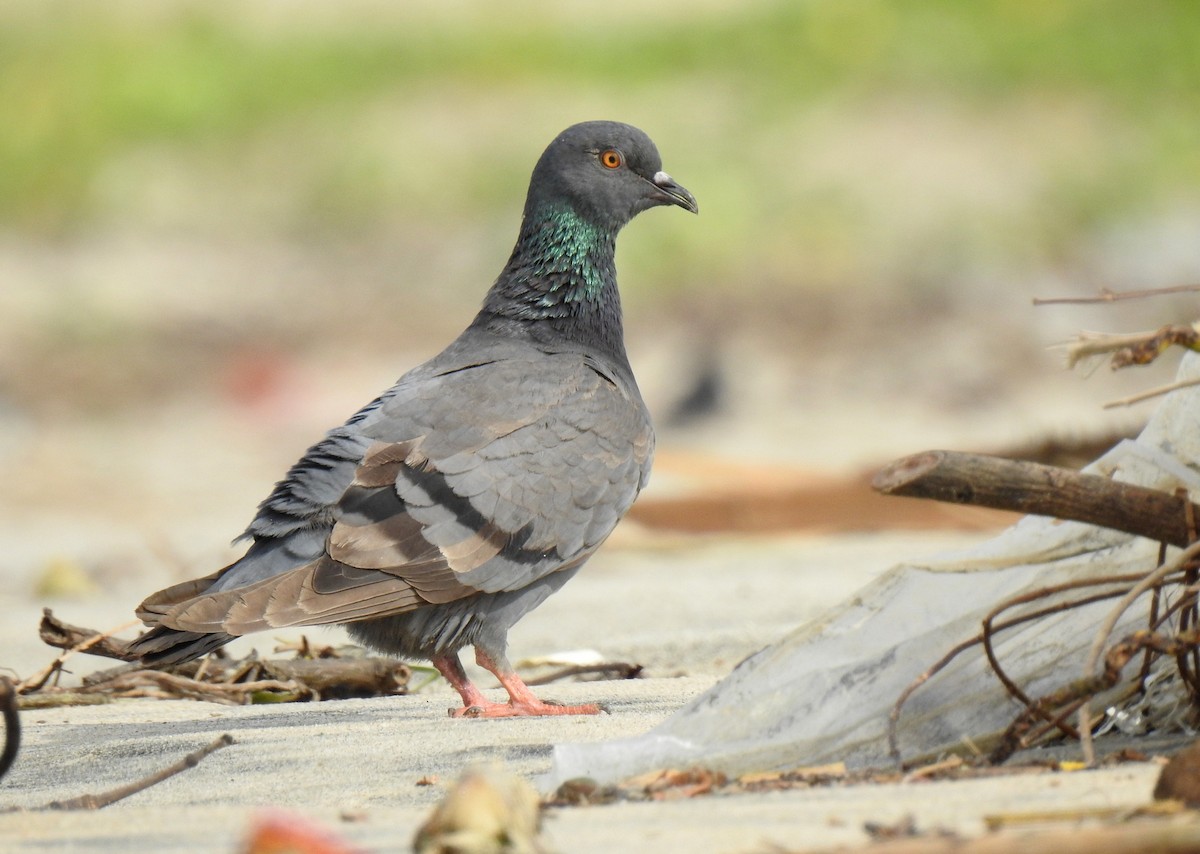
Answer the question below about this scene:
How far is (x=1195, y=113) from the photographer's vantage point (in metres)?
17.9

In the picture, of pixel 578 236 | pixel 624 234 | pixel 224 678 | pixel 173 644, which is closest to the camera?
pixel 173 644

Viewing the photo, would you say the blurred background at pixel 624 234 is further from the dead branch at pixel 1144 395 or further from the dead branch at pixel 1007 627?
the dead branch at pixel 1144 395

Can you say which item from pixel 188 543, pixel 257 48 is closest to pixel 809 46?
pixel 257 48

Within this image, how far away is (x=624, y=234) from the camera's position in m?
16.8

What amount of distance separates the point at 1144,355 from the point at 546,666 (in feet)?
9.99

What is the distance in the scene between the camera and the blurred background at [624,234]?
1295 centimetres

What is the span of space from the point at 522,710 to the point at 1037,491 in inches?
79.8

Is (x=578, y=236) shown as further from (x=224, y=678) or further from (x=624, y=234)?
(x=624, y=234)

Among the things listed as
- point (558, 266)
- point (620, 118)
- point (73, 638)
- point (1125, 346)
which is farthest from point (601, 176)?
point (620, 118)

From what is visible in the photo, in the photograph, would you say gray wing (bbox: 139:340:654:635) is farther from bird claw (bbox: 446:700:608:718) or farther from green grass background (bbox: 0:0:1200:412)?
green grass background (bbox: 0:0:1200:412)

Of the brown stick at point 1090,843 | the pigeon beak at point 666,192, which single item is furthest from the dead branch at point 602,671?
the brown stick at point 1090,843

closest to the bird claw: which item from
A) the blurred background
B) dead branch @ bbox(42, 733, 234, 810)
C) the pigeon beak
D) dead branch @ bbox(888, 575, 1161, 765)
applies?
dead branch @ bbox(42, 733, 234, 810)

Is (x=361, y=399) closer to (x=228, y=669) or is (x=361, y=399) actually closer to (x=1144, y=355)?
(x=228, y=669)

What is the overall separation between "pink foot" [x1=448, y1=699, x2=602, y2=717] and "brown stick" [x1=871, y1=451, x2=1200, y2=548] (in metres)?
1.57
